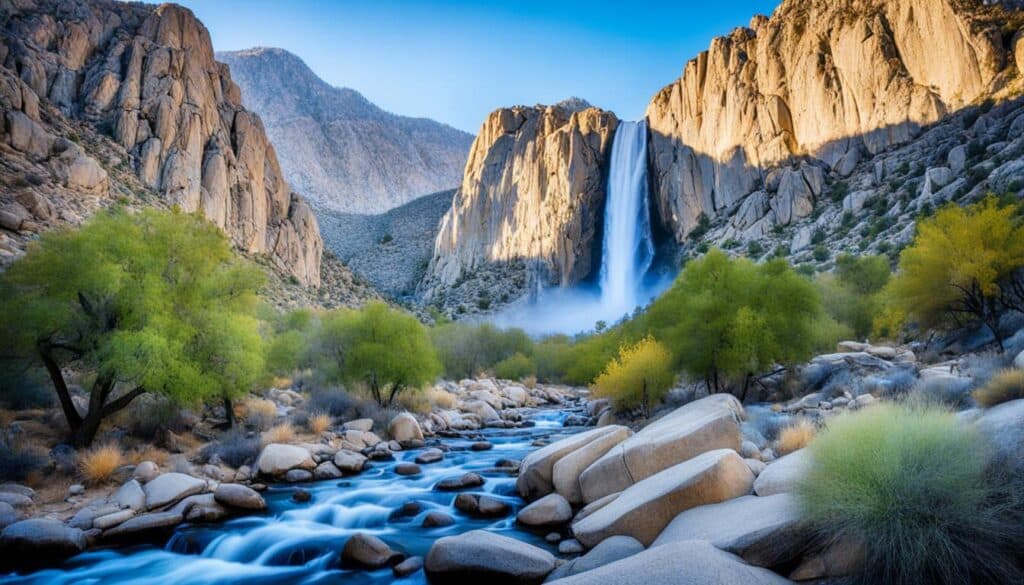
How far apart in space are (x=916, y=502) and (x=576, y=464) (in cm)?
800

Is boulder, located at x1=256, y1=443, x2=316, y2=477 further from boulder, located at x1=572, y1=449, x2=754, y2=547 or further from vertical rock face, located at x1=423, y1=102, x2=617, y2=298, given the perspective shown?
vertical rock face, located at x1=423, y1=102, x2=617, y2=298

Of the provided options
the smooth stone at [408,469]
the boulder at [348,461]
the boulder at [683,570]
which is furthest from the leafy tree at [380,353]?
the boulder at [683,570]

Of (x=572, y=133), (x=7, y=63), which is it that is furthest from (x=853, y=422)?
(x=572, y=133)

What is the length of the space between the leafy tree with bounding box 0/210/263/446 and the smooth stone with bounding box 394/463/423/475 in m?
6.04

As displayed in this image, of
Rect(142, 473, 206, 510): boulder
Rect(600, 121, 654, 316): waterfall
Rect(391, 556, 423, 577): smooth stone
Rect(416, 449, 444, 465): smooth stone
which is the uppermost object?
Rect(600, 121, 654, 316): waterfall

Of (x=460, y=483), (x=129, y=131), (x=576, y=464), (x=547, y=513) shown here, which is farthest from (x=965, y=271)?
(x=129, y=131)

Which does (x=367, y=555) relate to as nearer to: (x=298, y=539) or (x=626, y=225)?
(x=298, y=539)

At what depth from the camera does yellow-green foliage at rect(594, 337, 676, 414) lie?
20922mm

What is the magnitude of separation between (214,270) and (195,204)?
39.6 meters

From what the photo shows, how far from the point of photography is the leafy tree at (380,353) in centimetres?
2516

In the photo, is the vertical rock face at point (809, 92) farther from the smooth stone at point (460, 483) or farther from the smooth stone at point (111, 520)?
the smooth stone at point (111, 520)

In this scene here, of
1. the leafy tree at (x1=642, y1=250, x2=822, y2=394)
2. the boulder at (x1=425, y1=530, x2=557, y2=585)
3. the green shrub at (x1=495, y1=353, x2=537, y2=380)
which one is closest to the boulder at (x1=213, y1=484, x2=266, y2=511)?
the boulder at (x1=425, y1=530, x2=557, y2=585)

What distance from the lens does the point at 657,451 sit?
35.0ft

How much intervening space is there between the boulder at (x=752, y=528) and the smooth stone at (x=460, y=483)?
7.53 m
